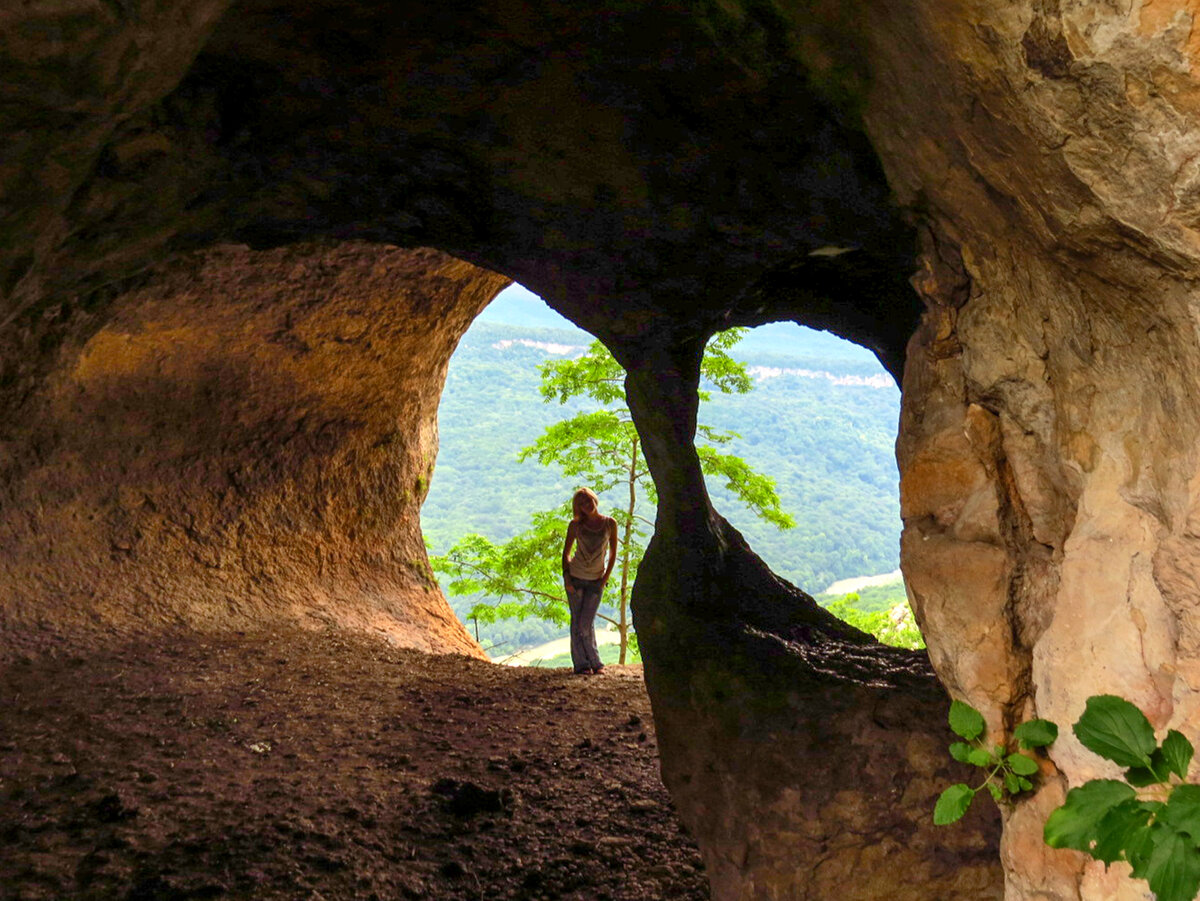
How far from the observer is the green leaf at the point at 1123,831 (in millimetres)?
2057

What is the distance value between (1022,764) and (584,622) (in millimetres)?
5015

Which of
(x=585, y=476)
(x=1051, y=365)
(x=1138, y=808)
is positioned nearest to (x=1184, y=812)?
→ (x=1138, y=808)

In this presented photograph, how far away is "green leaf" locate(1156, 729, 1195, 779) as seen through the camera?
2.05m

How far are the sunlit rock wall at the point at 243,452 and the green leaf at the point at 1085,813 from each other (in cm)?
597

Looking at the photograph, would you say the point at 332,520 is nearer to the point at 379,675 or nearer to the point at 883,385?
the point at 379,675

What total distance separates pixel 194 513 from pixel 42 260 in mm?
4089

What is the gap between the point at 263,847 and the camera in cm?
430

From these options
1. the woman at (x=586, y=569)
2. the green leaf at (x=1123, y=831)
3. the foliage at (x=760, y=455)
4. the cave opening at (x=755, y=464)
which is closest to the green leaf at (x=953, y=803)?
the green leaf at (x=1123, y=831)

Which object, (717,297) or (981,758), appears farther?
(717,297)

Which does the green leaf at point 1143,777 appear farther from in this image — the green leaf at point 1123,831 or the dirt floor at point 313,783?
the dirt floor at point 313,783

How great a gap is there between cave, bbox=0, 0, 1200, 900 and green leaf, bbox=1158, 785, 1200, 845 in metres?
0.19

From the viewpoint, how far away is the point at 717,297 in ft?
16.9

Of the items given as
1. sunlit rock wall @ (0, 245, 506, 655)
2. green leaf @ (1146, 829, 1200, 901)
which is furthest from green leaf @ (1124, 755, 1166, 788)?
sunlit rock wall @ (0, 245, 506, 655)

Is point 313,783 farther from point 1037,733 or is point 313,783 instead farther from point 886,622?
point 886,622
